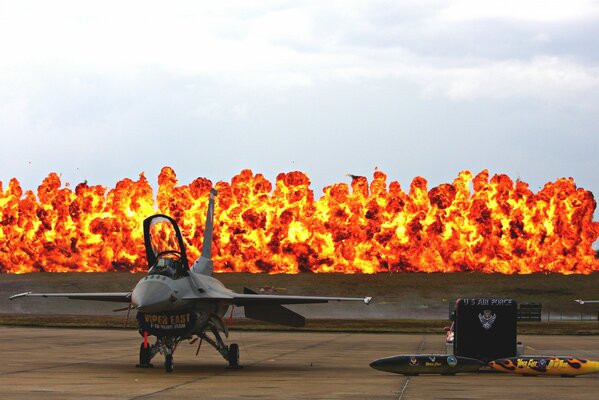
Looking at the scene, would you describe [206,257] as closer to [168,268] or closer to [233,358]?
[233,358]

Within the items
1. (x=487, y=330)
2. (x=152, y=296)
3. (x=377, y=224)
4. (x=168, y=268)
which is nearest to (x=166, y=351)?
(x=152, y=296)

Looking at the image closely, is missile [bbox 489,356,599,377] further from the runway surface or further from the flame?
the flame

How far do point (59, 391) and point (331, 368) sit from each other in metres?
12.6

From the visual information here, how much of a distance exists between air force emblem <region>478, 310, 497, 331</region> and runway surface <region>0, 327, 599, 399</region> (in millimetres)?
2425

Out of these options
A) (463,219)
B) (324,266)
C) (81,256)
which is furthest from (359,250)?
(81,256)

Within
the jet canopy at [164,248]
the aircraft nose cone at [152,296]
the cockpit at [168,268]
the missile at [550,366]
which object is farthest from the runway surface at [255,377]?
the jet canopy at [164,248]

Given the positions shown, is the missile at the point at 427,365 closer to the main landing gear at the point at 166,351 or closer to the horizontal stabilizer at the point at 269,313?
the main landing gear at the point at 166,351

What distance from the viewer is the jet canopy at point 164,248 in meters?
34.0

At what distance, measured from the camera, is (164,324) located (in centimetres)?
3378

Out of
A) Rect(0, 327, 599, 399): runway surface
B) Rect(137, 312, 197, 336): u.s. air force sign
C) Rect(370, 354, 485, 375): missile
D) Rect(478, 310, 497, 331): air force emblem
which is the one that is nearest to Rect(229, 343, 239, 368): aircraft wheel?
Rect(0, 327, 599, 399): runway surface

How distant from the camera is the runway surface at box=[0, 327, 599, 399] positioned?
2573 centimetres

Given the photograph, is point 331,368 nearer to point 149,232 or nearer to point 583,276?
point 149,232

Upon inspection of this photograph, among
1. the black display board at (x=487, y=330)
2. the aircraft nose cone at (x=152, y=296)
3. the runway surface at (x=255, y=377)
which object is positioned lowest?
the runway surface at (x=255, y=377)

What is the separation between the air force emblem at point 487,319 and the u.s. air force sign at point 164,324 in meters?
9.32
